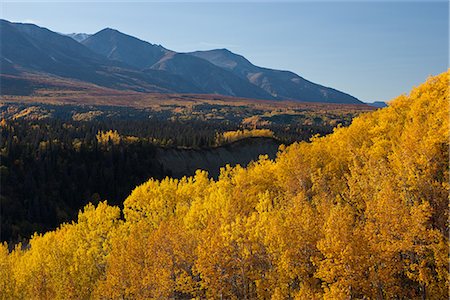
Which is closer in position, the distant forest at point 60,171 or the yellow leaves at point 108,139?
the distant forest at point 60,171

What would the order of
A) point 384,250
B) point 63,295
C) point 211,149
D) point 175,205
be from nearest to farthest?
1. point 384,250
2. point 63,295
3. point 175,205
4. point 211,149

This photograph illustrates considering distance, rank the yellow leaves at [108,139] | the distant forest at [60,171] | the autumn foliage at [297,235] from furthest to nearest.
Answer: the yellow leaves at [108,139]
the distant forest at [60,171]
the autumn foliage at [297,235]

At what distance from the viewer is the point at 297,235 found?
1801 inches

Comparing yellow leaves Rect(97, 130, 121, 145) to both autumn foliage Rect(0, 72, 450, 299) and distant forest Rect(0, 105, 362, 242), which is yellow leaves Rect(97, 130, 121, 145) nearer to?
distant forest Rect(0, 105, 362, 242)

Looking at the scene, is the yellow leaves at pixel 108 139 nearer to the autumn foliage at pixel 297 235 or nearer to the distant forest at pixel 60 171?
the distant forest at pixel 60 171

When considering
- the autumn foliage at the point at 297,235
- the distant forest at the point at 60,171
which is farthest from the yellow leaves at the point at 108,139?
the autumn foliage at the point at 297,235

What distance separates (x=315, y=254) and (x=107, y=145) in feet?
435

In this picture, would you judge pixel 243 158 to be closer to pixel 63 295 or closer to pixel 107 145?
pixel 107 145

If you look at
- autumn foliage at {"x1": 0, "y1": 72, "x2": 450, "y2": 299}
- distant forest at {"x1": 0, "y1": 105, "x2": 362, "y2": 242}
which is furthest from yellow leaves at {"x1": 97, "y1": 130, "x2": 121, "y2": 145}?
autumn foliage at {"x1": 0, "y1": 72, "x2": 450, "y2": 299}

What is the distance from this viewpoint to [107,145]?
169m

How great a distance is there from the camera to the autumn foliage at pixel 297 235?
4094 cm

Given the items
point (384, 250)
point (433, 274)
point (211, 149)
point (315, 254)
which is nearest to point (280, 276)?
point (315, 254)

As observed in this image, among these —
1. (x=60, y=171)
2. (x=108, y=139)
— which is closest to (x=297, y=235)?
(x=60, y=171)

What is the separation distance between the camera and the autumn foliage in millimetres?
40938
